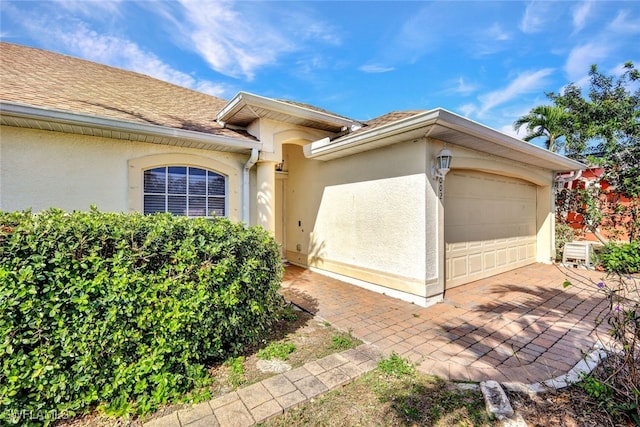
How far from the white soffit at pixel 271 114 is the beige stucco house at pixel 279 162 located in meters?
0.04

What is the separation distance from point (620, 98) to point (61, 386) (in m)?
24.0

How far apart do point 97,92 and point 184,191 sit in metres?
3.58

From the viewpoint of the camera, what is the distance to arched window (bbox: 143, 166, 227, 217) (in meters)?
6.64

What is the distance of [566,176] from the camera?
1097cm

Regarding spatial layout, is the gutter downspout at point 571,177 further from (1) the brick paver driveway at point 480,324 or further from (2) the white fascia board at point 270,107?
(2) the white fascia board at point 270,107

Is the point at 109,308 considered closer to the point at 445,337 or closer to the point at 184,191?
the point at 184,191

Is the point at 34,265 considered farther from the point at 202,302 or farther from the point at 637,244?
the point at 637,244

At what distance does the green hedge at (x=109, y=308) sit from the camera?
250 centimetres

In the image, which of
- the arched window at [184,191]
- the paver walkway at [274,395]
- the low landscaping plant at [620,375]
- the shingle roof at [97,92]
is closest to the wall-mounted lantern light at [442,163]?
the low landscaping plant at [620,375]

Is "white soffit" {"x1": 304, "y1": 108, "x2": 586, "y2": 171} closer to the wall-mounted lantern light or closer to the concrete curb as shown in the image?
the wall-mounted lantern light

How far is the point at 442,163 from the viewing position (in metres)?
6.10

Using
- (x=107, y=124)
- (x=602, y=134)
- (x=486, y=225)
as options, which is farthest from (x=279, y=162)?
(x=602, y=134)

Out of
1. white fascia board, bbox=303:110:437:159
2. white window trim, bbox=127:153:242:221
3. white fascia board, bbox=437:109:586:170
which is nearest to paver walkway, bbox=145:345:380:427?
white fascia board, bbox=303:110:437:159

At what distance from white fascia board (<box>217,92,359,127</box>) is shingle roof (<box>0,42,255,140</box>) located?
2.16ft
